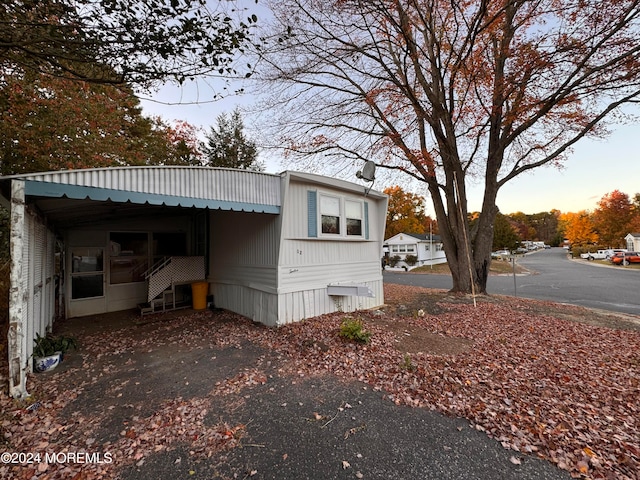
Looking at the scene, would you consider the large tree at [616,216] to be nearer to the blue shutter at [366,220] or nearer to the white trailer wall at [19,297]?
the blue shutter at [366,220]

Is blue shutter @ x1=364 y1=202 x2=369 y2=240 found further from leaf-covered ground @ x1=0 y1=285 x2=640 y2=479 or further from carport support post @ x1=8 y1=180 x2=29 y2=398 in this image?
carport support post @ x1=8 y1=180 x2=29 y2=398

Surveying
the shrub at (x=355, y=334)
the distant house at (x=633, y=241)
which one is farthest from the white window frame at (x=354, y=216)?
the distant house at (x=633, y=241)

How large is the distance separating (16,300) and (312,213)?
4650 mm

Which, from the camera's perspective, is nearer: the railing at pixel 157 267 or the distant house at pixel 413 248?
the railing at pixel 157 267

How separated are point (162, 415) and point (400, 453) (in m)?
2.36

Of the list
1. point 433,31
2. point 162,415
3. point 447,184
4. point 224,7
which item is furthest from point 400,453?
point 433,31

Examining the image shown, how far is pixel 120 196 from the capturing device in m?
3.65

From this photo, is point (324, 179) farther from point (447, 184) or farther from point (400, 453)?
point (447, 184)

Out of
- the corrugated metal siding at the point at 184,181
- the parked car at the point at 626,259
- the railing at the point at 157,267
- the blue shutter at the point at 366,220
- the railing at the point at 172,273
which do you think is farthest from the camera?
the parked car at the point at 626,259

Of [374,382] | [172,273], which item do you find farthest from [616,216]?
[172,273]

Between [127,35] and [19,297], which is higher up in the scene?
[127,35]

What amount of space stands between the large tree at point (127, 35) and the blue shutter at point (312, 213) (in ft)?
9.35

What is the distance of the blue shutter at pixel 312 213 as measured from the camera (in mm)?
5973

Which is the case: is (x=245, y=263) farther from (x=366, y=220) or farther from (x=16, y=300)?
(x=16, y=300)
